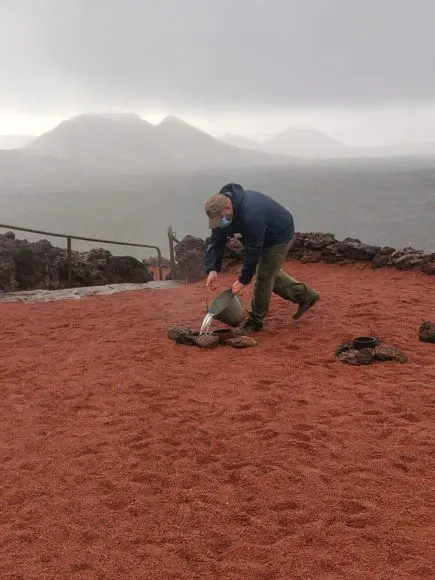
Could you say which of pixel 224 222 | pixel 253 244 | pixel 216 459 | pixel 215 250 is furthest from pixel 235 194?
pixel 216 459

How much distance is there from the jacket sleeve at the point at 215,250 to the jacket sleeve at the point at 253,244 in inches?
12.5

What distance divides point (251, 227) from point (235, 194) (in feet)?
1.18

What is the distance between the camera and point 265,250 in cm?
606

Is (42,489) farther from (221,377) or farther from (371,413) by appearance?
(371,413)

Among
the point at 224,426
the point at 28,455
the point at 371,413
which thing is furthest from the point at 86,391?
the point at 371,413

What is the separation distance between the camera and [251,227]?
557cm

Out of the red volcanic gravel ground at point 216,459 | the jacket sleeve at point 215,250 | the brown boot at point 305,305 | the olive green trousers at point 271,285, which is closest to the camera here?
the red volcanic gravel ground at point 216,459

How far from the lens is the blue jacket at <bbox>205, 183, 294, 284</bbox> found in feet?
18.3

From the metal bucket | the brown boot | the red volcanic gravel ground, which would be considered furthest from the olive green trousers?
the red volcanic gravel ground

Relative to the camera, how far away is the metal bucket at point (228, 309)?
6.10 m

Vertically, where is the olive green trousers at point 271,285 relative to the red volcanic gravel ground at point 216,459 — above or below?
above

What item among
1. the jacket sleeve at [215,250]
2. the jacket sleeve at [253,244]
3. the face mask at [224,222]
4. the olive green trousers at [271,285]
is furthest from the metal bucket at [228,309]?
the face mask at [224,222]

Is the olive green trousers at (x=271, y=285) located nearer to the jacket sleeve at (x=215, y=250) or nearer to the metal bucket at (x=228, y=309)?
the metal bucket at (x=228, y=309)

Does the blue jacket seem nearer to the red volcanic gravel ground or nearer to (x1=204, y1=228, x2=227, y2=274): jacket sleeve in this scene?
(x1=204, y1=228, x2=227, y2=274): jacket sleeve
